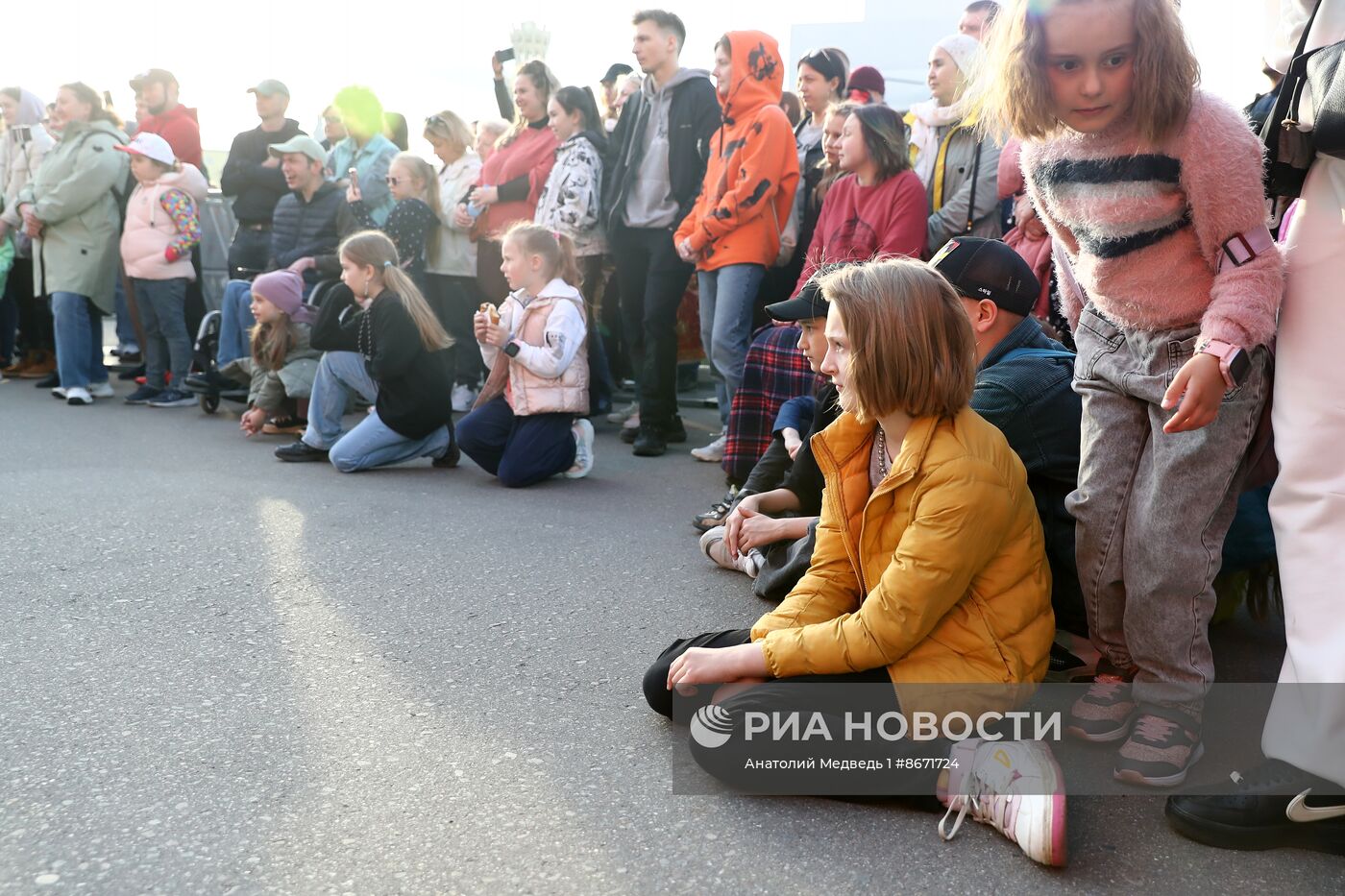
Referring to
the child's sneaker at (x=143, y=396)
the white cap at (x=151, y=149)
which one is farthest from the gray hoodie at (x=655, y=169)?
the child's sneaker at (x=143, y=396)

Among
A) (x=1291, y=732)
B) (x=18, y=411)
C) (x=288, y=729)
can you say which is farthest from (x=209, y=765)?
(x=18, y=411)

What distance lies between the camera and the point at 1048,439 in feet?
10.1

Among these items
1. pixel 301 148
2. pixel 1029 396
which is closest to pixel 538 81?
pixel 301 148

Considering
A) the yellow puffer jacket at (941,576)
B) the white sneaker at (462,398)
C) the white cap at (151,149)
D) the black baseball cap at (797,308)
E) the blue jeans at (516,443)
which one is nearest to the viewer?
the yellow puffer jacket at (941,576)

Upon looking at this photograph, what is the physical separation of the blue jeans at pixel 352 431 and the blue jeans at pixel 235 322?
1.44m

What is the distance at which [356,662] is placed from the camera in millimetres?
3195

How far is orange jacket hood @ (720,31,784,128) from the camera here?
605 cm

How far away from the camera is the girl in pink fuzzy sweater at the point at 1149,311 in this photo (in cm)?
237

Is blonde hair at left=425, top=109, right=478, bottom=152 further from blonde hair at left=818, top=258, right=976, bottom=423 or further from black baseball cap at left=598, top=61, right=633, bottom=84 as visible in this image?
blonde hair at left=818, top=258, right=976, bottom=423

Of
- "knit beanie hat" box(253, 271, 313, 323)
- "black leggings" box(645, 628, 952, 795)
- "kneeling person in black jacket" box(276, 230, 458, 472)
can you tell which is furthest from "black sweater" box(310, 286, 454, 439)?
"black leggings" box(645, 628, 952, 795)

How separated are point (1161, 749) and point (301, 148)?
6.79 meters

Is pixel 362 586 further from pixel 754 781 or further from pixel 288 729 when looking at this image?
pixel 754 781

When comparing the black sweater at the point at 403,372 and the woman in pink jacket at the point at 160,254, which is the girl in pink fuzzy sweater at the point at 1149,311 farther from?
the woman in pink jacket at the point at 160,254

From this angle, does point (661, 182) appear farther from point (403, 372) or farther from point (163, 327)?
point (163, 327)
